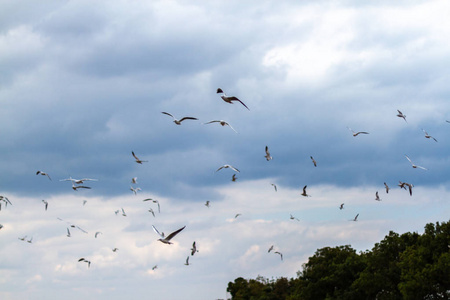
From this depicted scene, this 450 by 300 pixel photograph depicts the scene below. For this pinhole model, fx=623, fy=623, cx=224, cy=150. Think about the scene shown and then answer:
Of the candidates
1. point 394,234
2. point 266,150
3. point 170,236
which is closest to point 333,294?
point 394,234

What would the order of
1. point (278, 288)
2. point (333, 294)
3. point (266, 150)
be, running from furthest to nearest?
point (278, 288) → point (333, 294) → point (266, 150)

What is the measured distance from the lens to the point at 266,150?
57.3 meters

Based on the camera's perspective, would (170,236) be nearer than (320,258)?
Yes

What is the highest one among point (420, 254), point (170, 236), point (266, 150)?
point (266, 150)

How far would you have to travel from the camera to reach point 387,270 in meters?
82.9

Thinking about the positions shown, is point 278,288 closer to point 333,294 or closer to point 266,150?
point 333,294

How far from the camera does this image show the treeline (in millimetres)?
70562

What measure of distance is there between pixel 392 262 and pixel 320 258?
1957cm

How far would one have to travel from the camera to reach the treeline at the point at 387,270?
232 feet

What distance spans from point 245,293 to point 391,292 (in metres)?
56.3

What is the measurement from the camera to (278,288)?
128125 millimetres

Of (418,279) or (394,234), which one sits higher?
(394,234)

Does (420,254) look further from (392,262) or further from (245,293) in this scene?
(245,293)

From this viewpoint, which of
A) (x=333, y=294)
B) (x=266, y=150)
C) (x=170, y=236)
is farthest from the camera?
(x=333, y=294)
